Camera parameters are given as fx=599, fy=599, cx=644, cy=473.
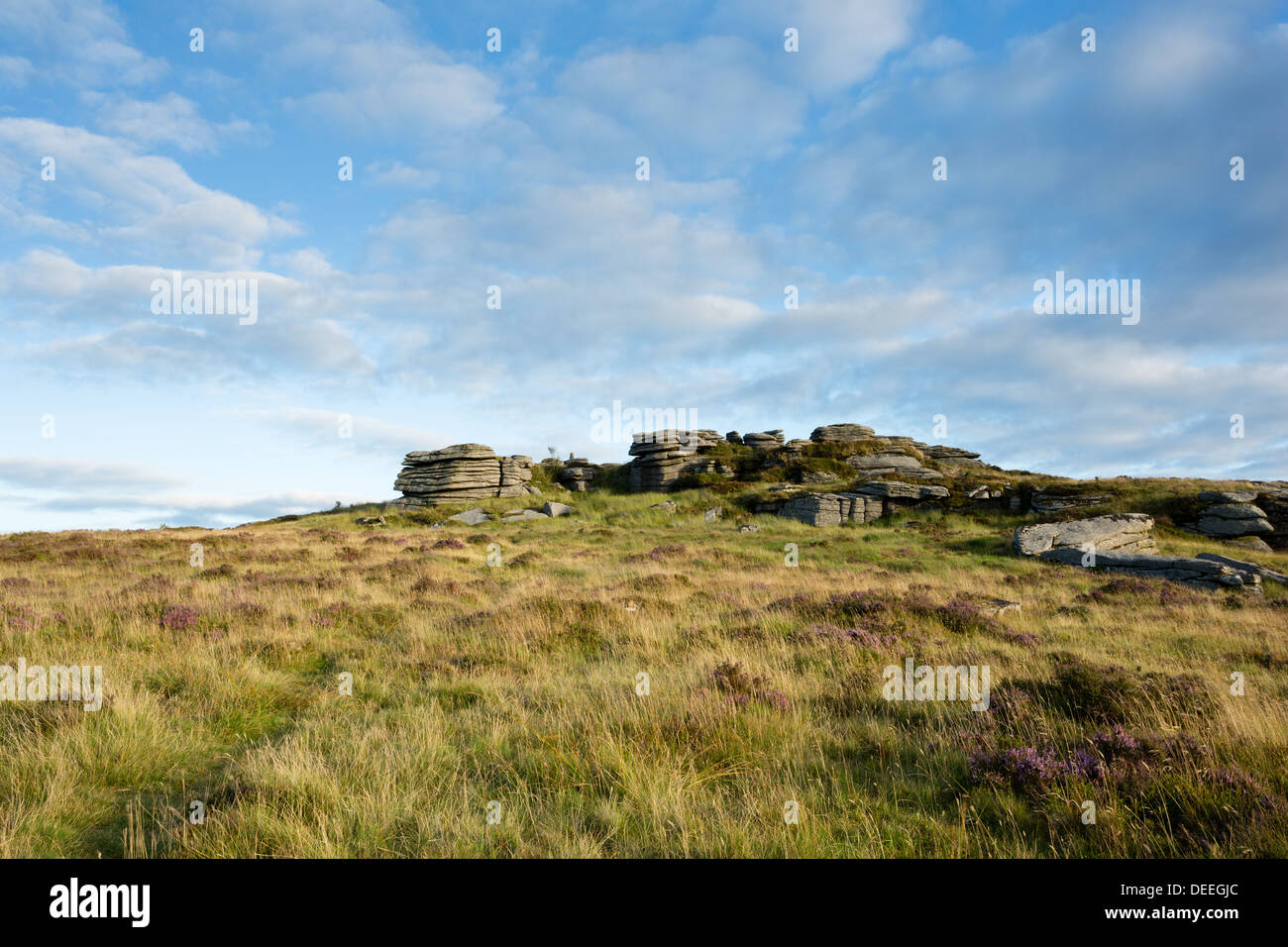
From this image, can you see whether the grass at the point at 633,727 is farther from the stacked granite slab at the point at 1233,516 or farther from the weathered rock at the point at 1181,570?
the stacked granite slab at the point at 1233,516

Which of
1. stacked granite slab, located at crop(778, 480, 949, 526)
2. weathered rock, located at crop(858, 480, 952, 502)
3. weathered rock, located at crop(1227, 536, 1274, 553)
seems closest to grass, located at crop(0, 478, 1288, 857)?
weathered rock, located at crop(1227, 536, 1274, 553)

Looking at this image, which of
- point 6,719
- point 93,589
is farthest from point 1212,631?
point 93,589

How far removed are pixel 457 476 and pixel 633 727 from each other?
136 ft

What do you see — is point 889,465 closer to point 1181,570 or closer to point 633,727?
point 1181,570

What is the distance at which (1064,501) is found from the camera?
31.7 meters

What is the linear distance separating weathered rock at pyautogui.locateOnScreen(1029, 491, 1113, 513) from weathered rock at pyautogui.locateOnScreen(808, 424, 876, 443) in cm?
1773

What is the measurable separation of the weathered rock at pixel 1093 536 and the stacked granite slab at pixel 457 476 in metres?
33.6

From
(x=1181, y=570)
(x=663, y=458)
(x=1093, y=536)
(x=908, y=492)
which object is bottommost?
(x=1181, y=570)

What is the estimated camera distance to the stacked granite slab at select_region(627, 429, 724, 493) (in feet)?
153

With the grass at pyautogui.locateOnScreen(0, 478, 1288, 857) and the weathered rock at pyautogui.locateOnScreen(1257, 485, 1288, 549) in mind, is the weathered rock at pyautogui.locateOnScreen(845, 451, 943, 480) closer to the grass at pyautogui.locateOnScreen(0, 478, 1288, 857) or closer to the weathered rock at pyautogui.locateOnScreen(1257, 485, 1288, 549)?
the weathered rock at pyautogui.locateOnScreen(1257, 485, 1288, 549)

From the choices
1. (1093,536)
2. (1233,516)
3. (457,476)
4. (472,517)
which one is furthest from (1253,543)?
(457,476)

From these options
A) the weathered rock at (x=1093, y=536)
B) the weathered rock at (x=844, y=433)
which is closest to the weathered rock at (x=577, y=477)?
the weathered rock at (x=844, y=433)
